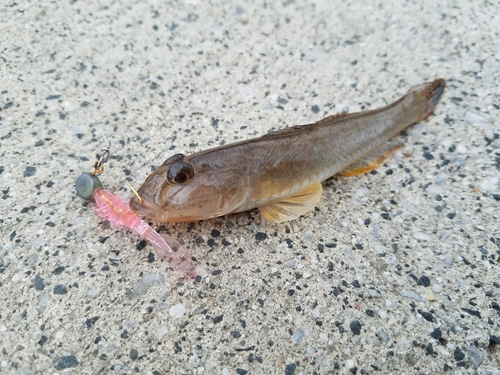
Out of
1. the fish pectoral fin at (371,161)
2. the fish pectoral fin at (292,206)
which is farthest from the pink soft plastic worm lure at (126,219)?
the fish pectoral fin at (371,161)

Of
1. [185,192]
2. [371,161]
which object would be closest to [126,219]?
[185,192]

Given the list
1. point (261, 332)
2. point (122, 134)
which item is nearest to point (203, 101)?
point (122, 134)

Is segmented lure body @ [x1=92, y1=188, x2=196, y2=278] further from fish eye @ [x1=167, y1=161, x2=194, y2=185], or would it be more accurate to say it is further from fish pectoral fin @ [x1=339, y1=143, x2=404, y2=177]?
fish pectoral fin @ [x1=339, y1=143, x2=404, y2=177]

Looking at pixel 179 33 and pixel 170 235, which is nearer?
pixel 170 235

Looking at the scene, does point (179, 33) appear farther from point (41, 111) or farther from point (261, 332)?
point (261, 332)

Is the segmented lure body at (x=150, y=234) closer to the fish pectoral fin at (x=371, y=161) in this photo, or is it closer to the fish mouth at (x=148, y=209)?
the fish mouth at (x=148, y=209)

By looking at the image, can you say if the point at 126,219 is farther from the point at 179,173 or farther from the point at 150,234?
the point at 179,173
